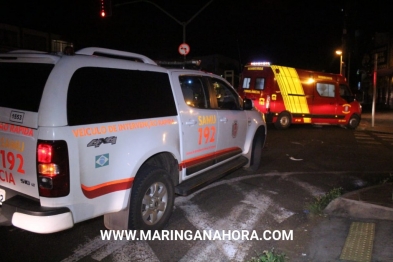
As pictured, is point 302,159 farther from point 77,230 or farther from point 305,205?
point 77,230

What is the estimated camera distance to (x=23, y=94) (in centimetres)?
359

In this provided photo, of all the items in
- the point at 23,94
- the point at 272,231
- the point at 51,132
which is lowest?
the point at 272,231

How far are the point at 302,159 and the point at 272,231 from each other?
189 inches

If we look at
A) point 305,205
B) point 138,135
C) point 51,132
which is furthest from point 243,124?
point 51,132

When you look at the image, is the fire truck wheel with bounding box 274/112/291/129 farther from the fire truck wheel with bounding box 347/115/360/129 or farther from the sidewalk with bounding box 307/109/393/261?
→ the sidewalk with bounding box 307/109/393/261

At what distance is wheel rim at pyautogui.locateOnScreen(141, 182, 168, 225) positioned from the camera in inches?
168

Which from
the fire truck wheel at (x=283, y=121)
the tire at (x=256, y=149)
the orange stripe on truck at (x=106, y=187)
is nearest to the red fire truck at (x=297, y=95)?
the fire truck wheel at (x=283, y=121)

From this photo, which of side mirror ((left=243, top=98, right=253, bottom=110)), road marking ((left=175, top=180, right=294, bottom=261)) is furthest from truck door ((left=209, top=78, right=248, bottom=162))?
road marking ((left=175, top=180, right=294, bottom=261))

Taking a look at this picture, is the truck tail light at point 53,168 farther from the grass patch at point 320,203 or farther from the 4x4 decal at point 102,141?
the grass patch at point 320,203

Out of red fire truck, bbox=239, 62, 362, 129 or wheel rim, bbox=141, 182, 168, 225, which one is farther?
red fire truck, bbox=239, 62, 362, 129

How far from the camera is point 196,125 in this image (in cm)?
510

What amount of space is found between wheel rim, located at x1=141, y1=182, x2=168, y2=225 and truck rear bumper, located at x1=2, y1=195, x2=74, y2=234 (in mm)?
1023

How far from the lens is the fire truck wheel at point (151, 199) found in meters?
4.05

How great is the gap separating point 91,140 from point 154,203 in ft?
4.19
